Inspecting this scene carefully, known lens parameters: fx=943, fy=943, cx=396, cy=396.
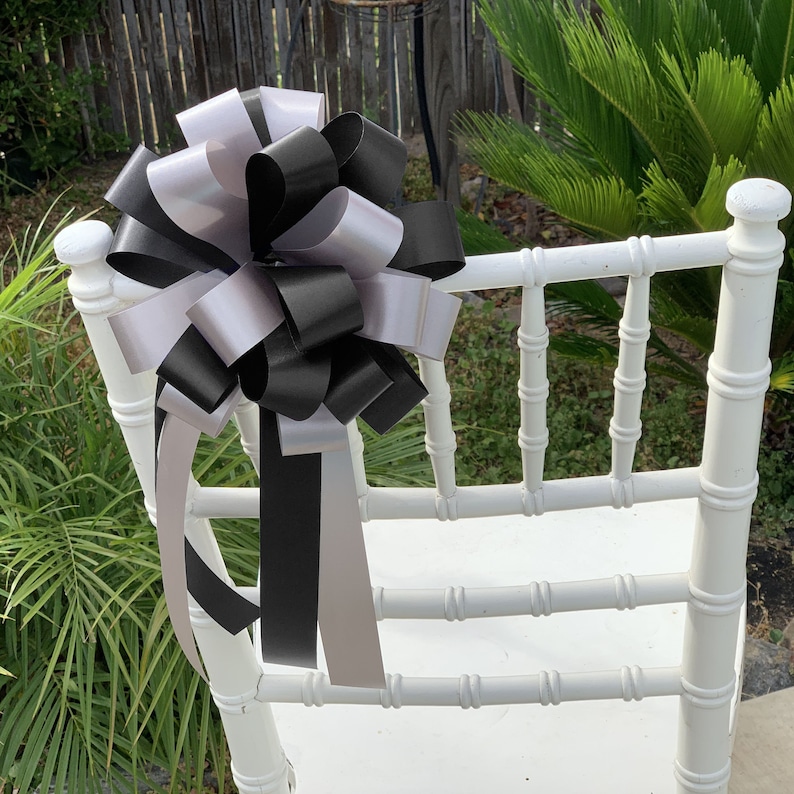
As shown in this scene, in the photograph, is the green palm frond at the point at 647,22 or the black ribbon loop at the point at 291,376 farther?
the green palm frond at the point at 647,22

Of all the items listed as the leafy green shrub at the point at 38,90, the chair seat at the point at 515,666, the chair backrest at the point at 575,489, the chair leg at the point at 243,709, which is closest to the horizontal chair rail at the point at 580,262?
the chair backrest at the point at 575,489

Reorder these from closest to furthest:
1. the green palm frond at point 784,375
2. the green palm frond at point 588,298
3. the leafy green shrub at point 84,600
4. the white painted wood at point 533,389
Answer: the white painted wood at point 533,389, the leafy green shrub at point 84,600, the green palm frond at point 784,375, the green palm frond at point 588,298

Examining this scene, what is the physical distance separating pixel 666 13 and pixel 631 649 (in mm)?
1141

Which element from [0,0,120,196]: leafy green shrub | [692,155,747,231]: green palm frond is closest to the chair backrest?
[692,155,747,231]: green palm frond

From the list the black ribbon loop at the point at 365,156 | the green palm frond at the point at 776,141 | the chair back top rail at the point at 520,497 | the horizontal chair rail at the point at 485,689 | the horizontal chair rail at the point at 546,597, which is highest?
the black ribbon loop at the point at 365,156

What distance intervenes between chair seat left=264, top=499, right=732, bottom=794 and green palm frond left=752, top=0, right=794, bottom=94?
2.88 feet

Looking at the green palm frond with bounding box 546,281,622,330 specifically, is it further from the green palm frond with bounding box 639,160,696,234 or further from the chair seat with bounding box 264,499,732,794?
the chair seat with bounding box 264,499,732,794

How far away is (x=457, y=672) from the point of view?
3.51ft

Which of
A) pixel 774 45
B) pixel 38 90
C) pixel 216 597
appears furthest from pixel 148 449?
pixel 38 90

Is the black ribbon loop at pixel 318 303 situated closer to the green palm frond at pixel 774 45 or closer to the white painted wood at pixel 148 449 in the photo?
the white painted wood at pixel 148 449

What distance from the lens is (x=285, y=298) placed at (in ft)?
1.87

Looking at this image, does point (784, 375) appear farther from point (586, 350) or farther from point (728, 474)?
point (728, 474)

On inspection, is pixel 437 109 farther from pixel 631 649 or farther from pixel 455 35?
pixel 631 649

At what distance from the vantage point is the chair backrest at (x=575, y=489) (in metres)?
0.67
